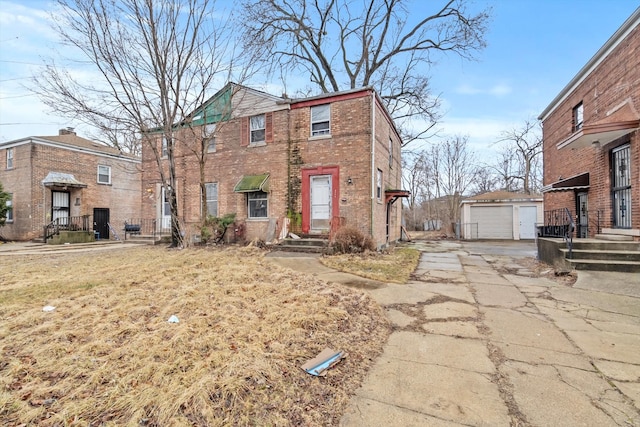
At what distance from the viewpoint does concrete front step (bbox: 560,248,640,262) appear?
661cm

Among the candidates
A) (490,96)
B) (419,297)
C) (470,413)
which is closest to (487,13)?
(490,96)

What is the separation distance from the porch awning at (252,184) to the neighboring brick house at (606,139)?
9.67 m

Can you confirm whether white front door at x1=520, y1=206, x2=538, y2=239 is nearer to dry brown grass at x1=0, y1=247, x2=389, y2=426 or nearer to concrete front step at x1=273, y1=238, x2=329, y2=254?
concrete front step at x1=273, y1=238, x2=329, y2=254

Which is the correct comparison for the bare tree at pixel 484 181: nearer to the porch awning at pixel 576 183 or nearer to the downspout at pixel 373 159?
the porch awning at pixel 576 183

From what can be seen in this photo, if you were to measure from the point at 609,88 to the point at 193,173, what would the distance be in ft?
48.7

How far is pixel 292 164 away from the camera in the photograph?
11680 millimetres

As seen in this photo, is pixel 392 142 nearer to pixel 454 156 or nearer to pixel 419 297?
pixel 419 297

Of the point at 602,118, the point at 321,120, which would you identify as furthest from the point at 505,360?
the point at 602,118

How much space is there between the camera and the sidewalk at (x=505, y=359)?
6.73 ft

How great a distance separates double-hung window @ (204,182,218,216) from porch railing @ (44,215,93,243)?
9307 mm

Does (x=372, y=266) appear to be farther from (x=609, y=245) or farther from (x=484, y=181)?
(x=484, y=181)

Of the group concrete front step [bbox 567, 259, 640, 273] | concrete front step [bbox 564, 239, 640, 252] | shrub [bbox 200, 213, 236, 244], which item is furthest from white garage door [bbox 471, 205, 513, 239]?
shrub [bbox 200, 213, 236, 244]

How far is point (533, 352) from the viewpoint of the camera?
2986 millimetres

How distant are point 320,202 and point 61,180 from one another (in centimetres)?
1581
